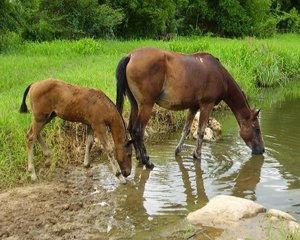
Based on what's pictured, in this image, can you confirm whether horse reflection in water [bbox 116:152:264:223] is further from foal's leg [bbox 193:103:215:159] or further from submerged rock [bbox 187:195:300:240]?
submerged rock [bbox 187:195:300:240]

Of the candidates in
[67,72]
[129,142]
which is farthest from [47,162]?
[67,72]

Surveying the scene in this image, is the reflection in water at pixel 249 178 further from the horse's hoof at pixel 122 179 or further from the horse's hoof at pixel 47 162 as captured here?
the horse's hoof at pixel 47 162

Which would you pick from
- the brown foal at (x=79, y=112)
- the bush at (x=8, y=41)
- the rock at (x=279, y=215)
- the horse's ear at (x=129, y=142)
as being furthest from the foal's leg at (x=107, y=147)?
the bush at (x=8, y=41)

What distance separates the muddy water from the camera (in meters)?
6.41

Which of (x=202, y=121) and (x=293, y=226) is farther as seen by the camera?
(x=202, y=121)

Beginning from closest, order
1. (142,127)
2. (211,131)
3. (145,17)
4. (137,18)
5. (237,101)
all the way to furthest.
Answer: (142,127) < (237,101) < (211,131) < (145,17) < (137,18)

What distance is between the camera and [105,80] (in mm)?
11836

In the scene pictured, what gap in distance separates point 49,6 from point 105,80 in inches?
454

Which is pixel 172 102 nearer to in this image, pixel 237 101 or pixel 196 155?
pixel 196 155

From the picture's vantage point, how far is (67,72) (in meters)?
13.0

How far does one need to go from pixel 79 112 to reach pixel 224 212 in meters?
2.69

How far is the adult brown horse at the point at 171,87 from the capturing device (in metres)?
8.11

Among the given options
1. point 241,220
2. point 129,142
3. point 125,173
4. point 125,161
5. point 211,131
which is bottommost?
point 211,131

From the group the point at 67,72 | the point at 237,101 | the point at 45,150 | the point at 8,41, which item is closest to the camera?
the point at 45,150
